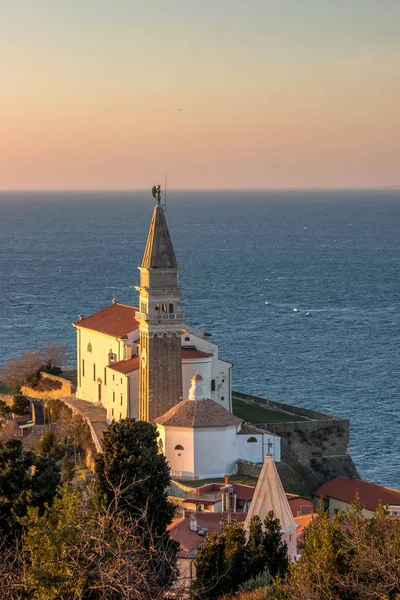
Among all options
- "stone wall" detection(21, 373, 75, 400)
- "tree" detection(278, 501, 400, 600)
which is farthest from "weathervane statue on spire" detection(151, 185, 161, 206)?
"tree" detection(278, 501, 400, 600)

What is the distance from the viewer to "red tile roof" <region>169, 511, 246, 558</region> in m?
41.0

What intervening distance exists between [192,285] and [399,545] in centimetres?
11456

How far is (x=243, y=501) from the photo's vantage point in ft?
166

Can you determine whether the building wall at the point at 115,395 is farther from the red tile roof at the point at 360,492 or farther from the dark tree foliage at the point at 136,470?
the dark tree foliage at the point at 136,470

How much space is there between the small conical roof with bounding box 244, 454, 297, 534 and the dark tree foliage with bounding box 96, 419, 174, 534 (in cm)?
317

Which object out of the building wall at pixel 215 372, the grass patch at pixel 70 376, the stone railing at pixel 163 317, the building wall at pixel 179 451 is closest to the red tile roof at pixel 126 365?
the building wall at pixel 215 372

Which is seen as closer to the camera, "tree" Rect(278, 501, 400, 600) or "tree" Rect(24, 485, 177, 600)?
"tree" Rect(24, 485, 177, 600)

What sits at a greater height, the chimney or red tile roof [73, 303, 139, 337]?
red tile roof [73, 303, 139, 337]

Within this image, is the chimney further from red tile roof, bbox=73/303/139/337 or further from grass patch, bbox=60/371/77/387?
grass patch, bbox=60/371/77/387

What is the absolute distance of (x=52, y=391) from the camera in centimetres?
7162

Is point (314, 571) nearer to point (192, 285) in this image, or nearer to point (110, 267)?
point (192, 285)

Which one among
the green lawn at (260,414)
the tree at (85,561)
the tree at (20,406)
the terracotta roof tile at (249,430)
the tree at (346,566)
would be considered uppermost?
the tree at (85,561)

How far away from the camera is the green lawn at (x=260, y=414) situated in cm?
6366

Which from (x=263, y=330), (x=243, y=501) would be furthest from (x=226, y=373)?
(x=263, y=330)
